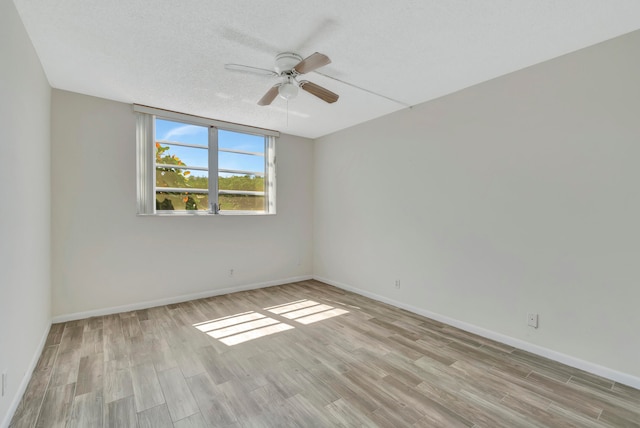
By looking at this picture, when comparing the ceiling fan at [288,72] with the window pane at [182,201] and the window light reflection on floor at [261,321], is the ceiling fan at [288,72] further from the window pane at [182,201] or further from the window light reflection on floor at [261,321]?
the window light reflection on floor at [261,321]

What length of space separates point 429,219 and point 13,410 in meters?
3.85

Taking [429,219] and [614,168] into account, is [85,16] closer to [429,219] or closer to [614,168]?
[429,219]

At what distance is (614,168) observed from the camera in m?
2.20

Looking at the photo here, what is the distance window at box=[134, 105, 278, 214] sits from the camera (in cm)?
367

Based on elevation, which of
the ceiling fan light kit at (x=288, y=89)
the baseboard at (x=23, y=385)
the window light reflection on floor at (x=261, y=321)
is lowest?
the window light reflection on floor at (x=261, y=321)

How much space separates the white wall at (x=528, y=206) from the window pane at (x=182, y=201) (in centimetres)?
255

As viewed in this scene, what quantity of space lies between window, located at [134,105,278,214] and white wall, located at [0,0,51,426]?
3.39 feet

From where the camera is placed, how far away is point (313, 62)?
207 cm

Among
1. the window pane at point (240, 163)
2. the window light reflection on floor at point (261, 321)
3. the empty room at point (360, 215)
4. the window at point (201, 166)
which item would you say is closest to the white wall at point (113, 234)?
the empty room at point (360, 215)

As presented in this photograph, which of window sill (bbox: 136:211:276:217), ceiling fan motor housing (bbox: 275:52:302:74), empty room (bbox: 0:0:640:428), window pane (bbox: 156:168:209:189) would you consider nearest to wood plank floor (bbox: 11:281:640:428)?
empty room (bbox: 0:0:640:428)

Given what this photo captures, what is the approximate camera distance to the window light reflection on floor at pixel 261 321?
295 centimetres

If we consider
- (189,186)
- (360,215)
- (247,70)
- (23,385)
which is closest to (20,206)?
(23,385)

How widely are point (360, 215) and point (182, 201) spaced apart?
2620 millimetres

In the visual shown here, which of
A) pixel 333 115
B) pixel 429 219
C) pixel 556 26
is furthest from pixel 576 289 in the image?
pixel 333 115
